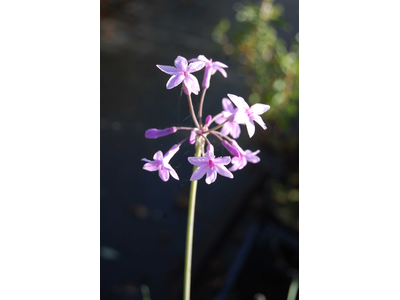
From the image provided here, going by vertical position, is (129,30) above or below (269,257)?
above

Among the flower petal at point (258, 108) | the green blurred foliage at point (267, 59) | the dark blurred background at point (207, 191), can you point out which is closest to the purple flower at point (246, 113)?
the flower petal at point (258, 108)

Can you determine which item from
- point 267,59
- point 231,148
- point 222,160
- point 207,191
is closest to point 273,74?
point 267,59

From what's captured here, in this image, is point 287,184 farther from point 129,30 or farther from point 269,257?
point 129,30

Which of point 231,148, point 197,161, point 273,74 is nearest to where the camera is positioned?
point 197,161

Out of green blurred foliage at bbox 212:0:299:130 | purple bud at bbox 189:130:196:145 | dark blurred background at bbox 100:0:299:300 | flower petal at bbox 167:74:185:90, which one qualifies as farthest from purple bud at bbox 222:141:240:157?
green blurred foliage at bbox 212:0:299:130

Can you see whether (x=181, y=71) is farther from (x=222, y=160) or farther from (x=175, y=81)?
(x=222, y=160)

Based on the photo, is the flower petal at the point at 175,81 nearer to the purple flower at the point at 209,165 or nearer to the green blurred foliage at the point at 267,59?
the purple flower at the point at 209,165

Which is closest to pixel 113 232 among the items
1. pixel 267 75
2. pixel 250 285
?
pixel 250 285
